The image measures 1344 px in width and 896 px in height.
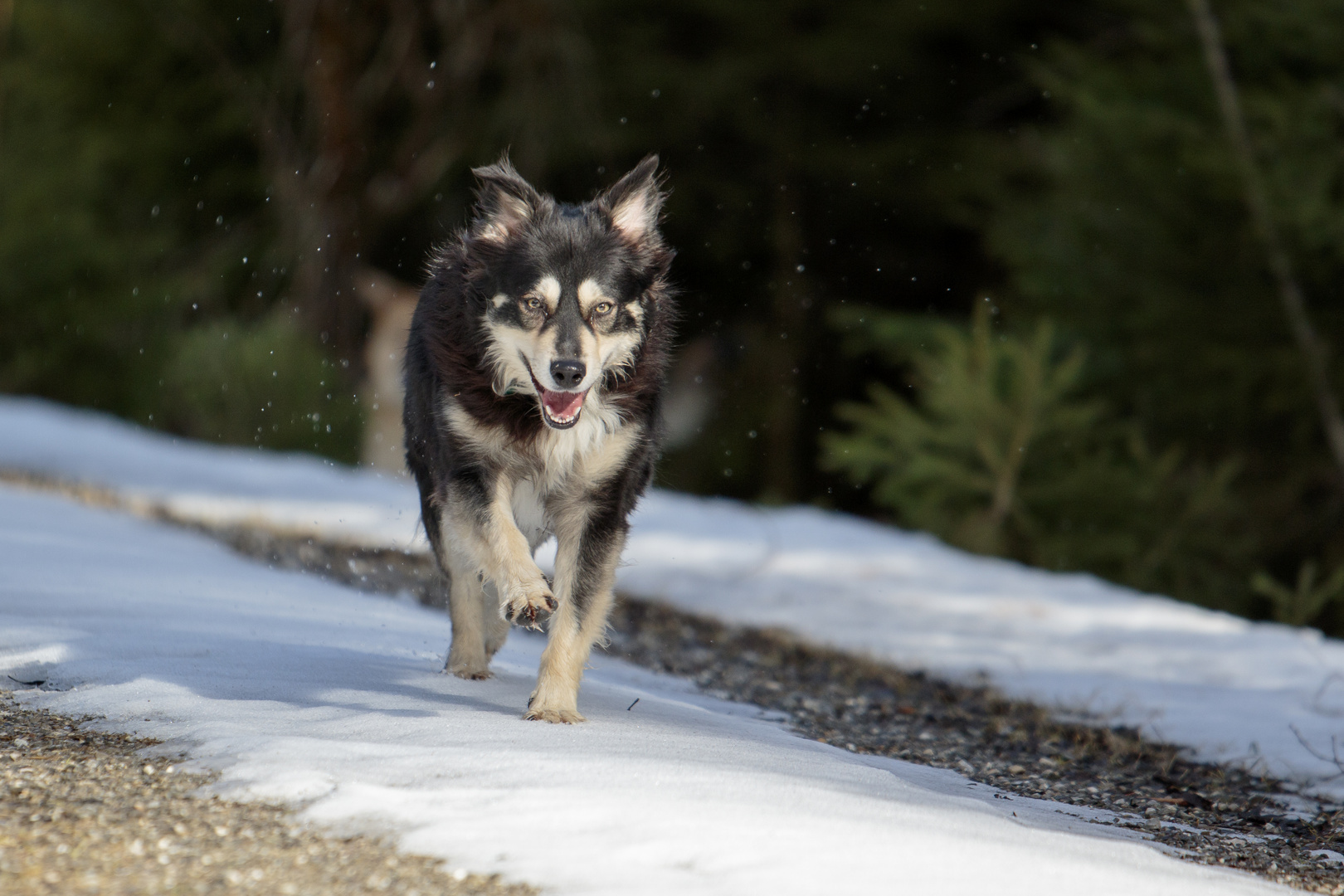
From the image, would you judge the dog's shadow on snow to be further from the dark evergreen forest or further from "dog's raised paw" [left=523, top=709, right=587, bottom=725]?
the dark evergreen forest

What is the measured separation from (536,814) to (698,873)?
18.3 inches

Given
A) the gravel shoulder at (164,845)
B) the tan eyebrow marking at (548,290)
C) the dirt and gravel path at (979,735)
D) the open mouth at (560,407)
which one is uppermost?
the tan eyebrow marking at (548,290)

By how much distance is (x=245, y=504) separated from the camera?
1103 centimetres

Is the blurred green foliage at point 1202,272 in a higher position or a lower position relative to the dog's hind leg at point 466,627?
higher

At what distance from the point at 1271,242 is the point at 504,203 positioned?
27.7ft

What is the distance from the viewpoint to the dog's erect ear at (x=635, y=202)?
481 cm

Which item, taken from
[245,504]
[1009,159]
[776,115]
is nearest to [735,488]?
[776,115]

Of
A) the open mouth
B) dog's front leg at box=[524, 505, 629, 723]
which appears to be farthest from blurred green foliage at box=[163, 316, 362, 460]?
the open mouth

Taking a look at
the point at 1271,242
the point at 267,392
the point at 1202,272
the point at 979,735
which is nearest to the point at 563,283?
the point at 979,735

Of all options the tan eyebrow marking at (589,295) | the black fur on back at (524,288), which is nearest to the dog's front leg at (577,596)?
the black fur on back at (524,288)

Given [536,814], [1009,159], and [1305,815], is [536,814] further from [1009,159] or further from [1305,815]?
[1009,159]

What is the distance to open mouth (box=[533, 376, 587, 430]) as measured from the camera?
442cm

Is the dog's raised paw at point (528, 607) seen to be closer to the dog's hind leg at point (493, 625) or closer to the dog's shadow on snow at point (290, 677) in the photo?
the dog's shadow on snow at point (290, 677)

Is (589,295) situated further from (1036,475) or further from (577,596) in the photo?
(1036,475)
